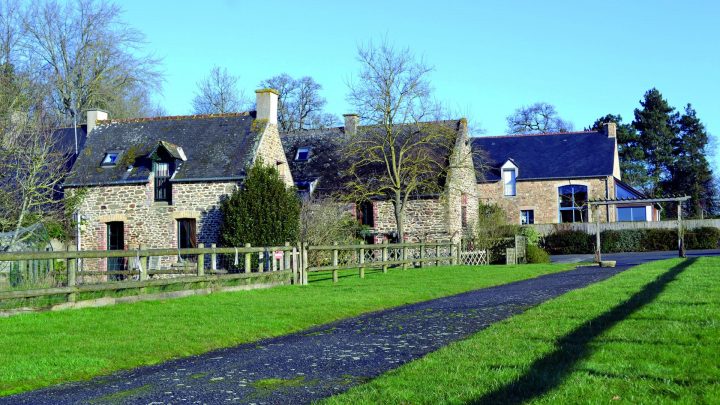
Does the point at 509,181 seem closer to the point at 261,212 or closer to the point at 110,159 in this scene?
the point at 261,212

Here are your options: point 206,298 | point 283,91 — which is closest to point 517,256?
point 206,298

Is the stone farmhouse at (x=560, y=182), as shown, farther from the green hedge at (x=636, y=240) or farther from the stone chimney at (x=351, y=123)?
the stone chimney at (x=351, y=123)

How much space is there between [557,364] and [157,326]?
263 inches

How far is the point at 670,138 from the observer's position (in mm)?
74000

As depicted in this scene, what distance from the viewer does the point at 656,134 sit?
74.1 metres

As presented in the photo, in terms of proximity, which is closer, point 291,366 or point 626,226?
point 291,366

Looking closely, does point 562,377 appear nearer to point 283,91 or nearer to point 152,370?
point 152,370

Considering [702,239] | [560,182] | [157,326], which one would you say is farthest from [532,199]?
[157,326]

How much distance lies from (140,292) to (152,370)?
770cm

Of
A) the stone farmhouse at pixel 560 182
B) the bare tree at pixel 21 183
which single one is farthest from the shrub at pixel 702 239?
the bare tree at pixel 21 183

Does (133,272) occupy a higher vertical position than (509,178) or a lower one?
lower

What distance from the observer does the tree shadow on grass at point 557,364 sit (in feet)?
19.6

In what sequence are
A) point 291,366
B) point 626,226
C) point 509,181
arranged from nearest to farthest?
point 291,366 → point 626,226 → point 509,181

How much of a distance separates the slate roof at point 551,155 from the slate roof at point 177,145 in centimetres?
2014
